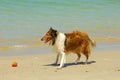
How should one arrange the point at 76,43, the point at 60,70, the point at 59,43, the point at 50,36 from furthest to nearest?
the point at 76,43 < the point at 59,43 < the point at 50,36 < the point at 60,70

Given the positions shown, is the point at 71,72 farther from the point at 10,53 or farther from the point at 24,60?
the point at 10,53

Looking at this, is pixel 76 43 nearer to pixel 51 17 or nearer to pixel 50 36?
pixel 50 36

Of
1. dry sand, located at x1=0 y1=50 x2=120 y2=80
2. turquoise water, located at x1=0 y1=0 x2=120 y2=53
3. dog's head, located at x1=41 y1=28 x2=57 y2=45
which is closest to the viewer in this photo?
dry sand, located at x1=0 y1=50 x2=120 y2=80

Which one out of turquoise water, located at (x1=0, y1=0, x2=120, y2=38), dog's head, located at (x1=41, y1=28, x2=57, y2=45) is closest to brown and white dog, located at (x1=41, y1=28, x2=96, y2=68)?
dog's head, located at (x1=41, y1=28, x2=57, y2=45)

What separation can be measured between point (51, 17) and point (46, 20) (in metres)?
0.84

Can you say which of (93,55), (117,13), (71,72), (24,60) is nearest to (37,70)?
(71,72)

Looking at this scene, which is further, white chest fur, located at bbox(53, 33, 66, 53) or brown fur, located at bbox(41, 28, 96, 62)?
brown fur, located at bbox(41, 28, 96, 62)

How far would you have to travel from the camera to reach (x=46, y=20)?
17.8 meters

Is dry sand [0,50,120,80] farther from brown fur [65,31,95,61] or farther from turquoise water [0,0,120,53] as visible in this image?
turquoise water [0,0,120,53]

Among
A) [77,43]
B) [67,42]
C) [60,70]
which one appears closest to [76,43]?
[77,43]

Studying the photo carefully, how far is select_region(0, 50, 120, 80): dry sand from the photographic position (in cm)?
852

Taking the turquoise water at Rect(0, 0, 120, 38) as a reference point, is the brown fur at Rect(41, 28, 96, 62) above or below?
below

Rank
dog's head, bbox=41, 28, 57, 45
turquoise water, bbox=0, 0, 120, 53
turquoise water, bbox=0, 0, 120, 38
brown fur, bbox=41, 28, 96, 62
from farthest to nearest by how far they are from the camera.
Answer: turquoise water, bbox=0, 0, 120, 38 < turquoise water, bbox=0, 0, 120, 53 < brown fur, bbox=41, 28, 96, 62 < dog's head, bbox=41, 28, 57, 45

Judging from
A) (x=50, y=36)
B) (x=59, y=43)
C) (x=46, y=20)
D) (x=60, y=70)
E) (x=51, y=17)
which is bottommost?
(x=60, y=70)
